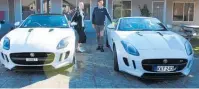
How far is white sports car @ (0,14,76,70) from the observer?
6.66 m

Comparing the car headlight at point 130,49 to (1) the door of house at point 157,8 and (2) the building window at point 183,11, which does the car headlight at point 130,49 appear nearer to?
(1) the door of house at point 157,8

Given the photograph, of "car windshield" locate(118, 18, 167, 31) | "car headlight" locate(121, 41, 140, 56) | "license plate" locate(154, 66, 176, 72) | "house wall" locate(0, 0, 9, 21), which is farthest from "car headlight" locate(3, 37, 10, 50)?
"house wall" locate(0, 0, 9, 21)

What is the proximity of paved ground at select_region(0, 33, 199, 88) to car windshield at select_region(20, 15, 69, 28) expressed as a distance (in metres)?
1.39

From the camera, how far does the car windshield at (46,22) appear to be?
27.8 ft

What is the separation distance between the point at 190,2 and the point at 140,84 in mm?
15049

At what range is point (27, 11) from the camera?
18938mm

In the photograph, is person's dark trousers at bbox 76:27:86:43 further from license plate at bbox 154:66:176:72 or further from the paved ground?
license plate at bbox 154:66:176:72

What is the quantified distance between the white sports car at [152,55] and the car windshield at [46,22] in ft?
6.01

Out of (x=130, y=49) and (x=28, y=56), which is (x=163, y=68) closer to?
(x=130, y=49)

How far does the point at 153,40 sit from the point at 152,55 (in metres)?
0.74

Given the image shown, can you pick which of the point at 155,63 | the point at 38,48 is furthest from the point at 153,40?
the point at 38,48

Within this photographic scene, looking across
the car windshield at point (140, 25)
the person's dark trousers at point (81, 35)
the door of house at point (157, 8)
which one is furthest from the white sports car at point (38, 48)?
the door of house at point (157, 8)

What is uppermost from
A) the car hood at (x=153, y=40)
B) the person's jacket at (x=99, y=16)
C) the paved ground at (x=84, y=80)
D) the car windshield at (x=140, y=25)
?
the person's jacket at (x=99, y=16)

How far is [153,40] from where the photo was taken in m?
6.97
